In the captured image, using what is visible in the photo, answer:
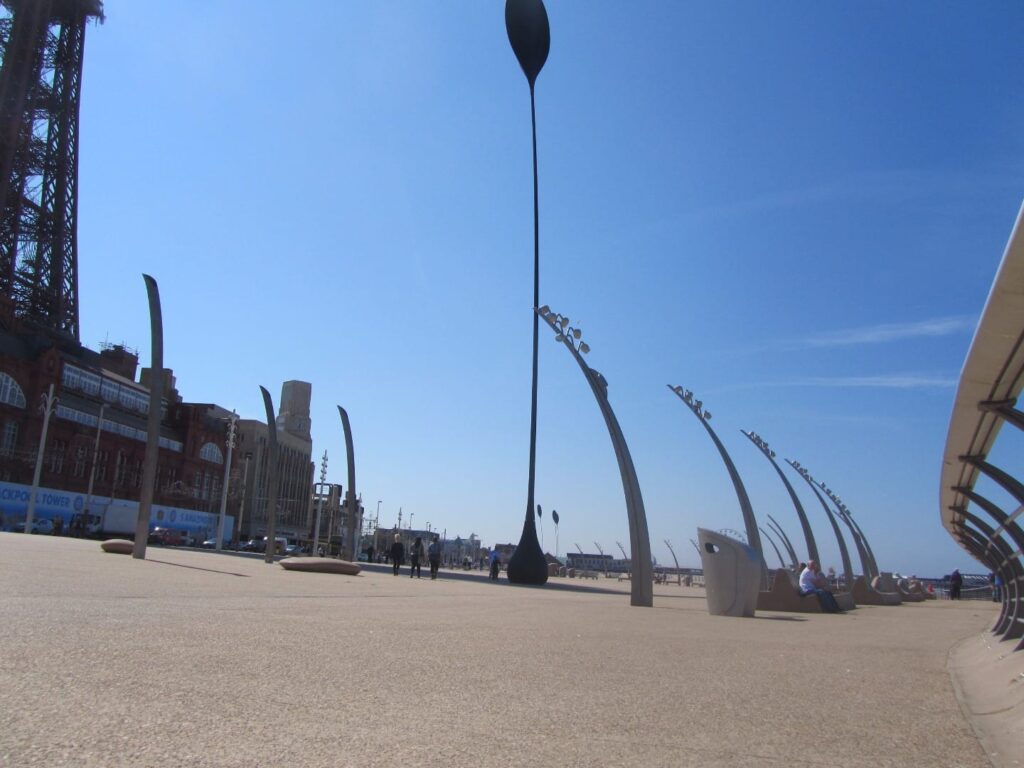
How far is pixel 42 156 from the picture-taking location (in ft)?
220

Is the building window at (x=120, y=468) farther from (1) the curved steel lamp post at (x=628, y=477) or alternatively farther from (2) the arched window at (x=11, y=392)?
(1) the curved steel lamp post at (x=628, y=477)

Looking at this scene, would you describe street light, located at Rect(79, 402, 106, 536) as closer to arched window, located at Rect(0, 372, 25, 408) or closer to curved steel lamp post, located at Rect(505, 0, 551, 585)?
arched window, located at Rect(0, 372, 25, 408)

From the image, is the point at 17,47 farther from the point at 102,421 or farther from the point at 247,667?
the point at 247,667

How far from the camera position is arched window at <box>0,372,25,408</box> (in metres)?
52.2

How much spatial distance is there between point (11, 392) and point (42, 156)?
23384 mm

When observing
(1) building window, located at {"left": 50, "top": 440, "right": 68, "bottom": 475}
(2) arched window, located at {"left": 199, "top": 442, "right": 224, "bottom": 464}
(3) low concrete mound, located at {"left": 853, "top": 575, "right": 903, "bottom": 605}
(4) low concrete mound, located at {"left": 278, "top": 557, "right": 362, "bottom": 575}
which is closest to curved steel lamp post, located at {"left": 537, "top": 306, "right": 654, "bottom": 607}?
(4) low concrete mound, located at {"left": 278, "top": 557, "right": 362, "bottom": 575}

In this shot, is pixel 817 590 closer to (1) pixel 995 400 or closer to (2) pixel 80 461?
(1) pixel 995 400

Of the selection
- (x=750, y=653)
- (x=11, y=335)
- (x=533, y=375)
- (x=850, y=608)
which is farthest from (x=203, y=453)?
(x=750, y=653)

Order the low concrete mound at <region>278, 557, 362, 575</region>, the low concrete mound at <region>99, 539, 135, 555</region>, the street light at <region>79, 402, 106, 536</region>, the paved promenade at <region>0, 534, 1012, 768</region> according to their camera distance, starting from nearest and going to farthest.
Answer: the paved promenade at <region>0, 534, 1012, 768</region>
the low concrete mound at <region>278, 557, 362, 575</region>
the low concrete mound at <region>99, 539, 135, 555</region>
the street light at <region>79, 402, 106, 536</region>

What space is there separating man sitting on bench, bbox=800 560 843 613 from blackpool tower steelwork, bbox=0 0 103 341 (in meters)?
58.4

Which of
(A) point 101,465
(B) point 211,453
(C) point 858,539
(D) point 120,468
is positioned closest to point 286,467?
(B) point 211,453

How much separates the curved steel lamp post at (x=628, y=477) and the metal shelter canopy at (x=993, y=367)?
32.2 ft

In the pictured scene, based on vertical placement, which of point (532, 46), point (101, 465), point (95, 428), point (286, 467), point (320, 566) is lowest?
point (320, 566)

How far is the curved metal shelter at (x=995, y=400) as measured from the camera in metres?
4.35
